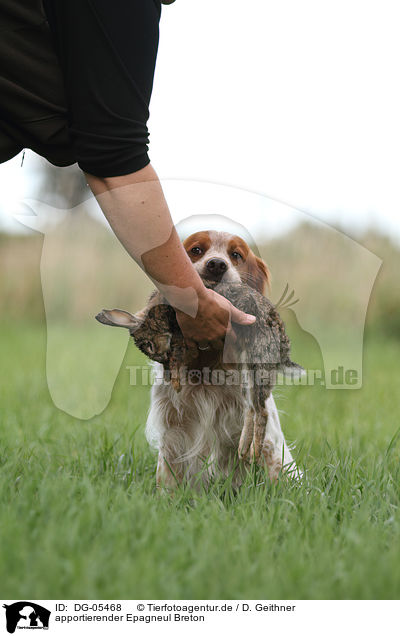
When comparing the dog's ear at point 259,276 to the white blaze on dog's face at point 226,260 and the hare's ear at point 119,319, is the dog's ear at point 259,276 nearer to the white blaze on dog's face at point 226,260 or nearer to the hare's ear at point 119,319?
the white blaze on dog's face at point 226,260

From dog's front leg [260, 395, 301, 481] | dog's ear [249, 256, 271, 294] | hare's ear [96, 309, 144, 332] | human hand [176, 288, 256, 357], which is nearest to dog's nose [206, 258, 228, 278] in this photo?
dog's ear [249, 256, 271, 294]

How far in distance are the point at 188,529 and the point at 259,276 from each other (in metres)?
1.14

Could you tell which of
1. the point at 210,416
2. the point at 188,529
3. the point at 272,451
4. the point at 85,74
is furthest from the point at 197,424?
the point at 85,74

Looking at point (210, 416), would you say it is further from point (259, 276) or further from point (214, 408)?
point (259, 276)

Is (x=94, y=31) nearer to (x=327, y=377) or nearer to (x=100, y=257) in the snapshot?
(x=100, y=257)

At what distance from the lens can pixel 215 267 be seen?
268 cm

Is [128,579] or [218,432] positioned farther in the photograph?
[218,432]

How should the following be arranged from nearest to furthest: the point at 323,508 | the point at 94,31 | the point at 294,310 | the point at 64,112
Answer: the point at 94,31, the point at 64,112, the point at 323,508, the point at 294,310

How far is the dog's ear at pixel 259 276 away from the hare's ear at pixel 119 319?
561 millimetres

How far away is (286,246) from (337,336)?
1.39 feet

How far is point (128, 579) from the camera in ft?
5.88
